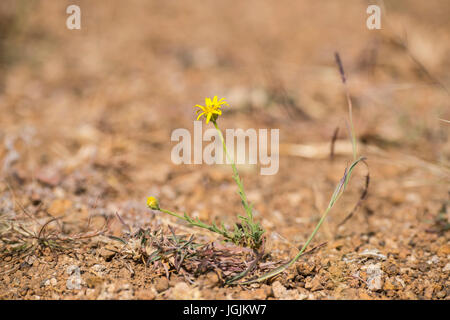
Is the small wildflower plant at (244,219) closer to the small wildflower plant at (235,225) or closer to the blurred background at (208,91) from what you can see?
the small wildflower plant at (235,225)

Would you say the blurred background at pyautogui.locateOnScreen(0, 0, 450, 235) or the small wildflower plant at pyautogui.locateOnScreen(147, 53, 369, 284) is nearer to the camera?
the small wildflower plant at pyautogui.locateOnScreen(147, 53, 369, 284)

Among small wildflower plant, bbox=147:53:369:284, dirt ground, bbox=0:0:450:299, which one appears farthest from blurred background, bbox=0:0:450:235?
small wildflower plant, bbox=147:53:369:284

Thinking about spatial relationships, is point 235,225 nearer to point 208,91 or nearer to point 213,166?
point 213,166

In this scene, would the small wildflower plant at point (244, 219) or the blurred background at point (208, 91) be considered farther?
the blurred background at point (208, 91)

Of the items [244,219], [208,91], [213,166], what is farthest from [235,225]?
[208,91]

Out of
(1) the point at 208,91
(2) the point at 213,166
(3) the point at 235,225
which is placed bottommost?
(3) the point at 235,225

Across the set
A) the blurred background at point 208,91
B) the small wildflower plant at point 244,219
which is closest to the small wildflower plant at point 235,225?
the small wildflower plant at point 244,219

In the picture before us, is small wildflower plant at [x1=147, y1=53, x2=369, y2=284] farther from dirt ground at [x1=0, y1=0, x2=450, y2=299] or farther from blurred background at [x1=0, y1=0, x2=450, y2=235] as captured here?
blurred background at [x1=0, y1=0, x2=450, y2=235]

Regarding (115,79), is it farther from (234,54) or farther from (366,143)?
(366,143)

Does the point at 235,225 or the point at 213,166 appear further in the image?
the point at 213,166
